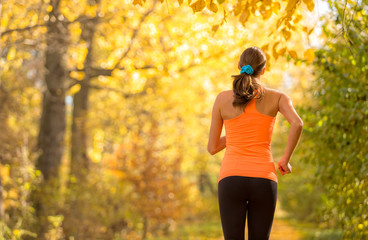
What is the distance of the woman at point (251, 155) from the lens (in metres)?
3.38

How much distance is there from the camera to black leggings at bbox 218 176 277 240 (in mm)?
3371

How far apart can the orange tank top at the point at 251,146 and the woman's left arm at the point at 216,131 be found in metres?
0.17

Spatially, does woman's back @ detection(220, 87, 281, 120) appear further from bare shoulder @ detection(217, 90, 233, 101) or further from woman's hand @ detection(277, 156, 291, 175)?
woman's hand @ detection(277, 156, 291, 175)

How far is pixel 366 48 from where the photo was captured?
564 cm

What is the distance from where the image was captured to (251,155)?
3404 mm

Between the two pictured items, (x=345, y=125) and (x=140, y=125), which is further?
(x=140, y=125)

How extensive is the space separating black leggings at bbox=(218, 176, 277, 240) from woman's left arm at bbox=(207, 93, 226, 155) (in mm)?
364

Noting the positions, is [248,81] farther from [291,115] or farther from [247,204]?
[247,204]

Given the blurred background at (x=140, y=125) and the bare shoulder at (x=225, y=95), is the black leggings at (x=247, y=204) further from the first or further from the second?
the blurred background at (x=140, y=125)

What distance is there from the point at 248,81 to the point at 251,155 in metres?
0.49

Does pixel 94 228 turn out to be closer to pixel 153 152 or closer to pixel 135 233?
pixel 135 233

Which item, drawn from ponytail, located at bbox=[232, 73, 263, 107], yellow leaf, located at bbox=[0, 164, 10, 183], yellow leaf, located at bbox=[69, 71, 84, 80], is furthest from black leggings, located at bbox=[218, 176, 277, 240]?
yellow leaf, located at bbox=[69, 71, 84, 80]

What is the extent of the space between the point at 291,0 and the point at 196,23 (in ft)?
25.3

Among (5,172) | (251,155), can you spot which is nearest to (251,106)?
(251,155)
